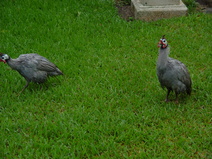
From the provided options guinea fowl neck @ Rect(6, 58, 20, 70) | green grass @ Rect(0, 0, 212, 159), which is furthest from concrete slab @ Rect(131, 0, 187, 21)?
guinea fowl neck @ Rect(6, 58, 20, 70)

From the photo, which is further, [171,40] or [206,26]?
[206,26]

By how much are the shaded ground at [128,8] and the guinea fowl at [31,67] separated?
12.3 ft

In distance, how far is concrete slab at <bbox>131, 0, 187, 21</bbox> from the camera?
8586mm

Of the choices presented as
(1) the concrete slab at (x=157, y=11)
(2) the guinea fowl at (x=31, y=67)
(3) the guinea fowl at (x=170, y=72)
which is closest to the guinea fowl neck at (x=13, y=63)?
(2) the guinea fowl at (x=31, y=67)

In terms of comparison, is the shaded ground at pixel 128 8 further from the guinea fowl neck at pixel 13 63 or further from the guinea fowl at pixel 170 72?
the guinea fowl neck at pixel 13 63

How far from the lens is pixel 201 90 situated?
579cm

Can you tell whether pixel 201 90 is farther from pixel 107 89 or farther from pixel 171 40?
pixel 171 40

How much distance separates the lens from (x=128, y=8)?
376 inches

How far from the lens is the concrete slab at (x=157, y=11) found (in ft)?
28.2

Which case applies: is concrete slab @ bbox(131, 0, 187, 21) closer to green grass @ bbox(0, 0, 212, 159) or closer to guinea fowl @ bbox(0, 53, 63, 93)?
green grass @ bbox(0, 0, 212, 159)

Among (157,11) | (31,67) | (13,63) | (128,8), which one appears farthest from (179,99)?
(128,8)

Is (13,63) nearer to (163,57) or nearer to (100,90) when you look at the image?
(100,90)

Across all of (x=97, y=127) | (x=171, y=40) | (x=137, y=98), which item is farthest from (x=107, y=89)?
(x=171, y=40)

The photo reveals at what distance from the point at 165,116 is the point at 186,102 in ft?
1.94
